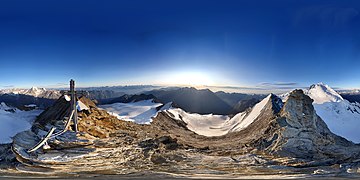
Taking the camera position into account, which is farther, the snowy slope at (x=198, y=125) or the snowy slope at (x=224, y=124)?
the snowy slope at (x=198, y=125)

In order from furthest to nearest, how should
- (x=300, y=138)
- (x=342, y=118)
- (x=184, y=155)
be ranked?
(x=342, y=118) → (x=300, y=138) → (x=184, y=155)

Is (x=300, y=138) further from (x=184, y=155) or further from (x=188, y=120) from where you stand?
(x=188, y=120)

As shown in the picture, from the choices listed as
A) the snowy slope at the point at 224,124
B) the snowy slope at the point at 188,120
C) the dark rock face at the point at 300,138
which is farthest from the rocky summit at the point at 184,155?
the snowy slope at the point at 224,124

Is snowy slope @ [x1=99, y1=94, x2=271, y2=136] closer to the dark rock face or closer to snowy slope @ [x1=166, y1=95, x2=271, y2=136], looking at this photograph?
snowy slope @ [x1=166, y1=95, x2=271, y2=136]

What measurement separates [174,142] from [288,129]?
1012 centimetres

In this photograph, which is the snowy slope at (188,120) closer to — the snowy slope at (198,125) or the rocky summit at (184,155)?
the snowy slope at (198,125)

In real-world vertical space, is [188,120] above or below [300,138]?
below

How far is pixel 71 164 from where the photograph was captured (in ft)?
63.7

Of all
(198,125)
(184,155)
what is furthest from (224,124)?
(184,155)

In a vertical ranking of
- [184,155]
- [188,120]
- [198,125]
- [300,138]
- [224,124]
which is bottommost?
[224,124]

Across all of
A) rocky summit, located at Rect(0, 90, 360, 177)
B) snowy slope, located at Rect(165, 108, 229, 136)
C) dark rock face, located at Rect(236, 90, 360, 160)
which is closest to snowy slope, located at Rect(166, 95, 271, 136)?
snowy slope, located at Rect(165, 108, 229, 136)

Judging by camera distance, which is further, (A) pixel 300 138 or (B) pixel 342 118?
(B) pixel 342 118

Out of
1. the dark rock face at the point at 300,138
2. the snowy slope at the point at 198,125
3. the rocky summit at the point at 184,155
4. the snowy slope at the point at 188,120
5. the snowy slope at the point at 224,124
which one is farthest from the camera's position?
the snowy slope at the point at 198,125

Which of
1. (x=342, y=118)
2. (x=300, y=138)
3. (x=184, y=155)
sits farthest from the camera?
(x=342, y=118)
